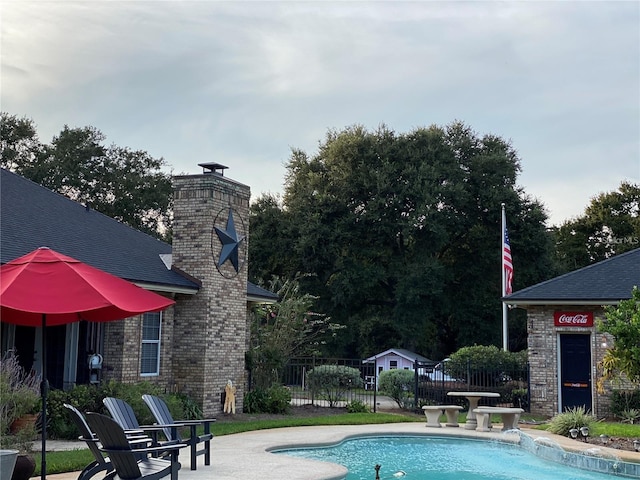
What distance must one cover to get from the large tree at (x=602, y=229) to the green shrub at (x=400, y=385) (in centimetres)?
2380

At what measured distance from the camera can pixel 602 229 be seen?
45500 millimetres

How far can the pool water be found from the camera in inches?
454

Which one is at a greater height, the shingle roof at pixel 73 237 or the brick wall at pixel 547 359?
the shingle roof at pixel 73 237

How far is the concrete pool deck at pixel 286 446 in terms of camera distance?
9.88m

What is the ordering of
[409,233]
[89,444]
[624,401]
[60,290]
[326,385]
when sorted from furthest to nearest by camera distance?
[409,233] → [326,385] → [624,401] → [89,444] → [60,290]

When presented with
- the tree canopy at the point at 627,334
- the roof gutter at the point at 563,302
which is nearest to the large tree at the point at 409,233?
the roof gutter at the point at 563,302

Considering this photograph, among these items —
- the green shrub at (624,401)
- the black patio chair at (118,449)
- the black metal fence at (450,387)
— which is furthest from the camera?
the black metal fence at (450,387)

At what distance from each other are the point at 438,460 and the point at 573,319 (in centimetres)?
897

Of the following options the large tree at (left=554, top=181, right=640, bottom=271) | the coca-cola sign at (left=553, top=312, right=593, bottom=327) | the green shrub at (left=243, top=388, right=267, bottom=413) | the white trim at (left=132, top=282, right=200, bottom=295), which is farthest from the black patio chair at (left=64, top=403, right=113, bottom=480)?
the large tree at (left=554, top=181, right=640, bottom=271)

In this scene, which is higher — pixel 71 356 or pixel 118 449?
pixel 71 356

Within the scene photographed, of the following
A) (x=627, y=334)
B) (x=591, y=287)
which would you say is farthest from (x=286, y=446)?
(x=591, y=287)

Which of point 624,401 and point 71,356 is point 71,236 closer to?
point 71,356

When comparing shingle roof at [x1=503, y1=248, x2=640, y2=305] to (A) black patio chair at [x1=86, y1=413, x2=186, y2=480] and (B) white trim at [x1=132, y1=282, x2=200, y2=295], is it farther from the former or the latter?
(A) black patio chair at [x1=86, y1=413, x2=186, y2=480]

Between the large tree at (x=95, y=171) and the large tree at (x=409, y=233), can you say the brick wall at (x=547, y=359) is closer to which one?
the large tree at (x=409, y=233)
